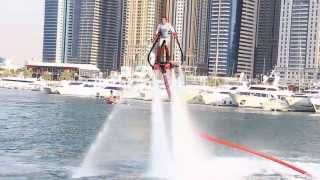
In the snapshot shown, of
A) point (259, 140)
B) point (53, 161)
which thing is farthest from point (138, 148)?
point (259, 140)

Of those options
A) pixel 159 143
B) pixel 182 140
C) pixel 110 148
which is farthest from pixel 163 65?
pixel 110 148

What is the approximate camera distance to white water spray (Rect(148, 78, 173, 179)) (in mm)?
43906

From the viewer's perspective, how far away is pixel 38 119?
10988 centimetres

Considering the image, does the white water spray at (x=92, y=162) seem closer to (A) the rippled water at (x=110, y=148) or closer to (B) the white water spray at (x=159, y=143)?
(A) the rippled water at (x=110, y=148)

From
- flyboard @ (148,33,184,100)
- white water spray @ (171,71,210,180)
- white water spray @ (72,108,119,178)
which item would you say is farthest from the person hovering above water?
white water spray @ (72,108,119,178)

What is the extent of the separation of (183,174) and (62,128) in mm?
50535

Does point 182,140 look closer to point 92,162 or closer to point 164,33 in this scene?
point 164,33

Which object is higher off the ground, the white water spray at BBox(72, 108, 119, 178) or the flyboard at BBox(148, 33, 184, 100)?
the flyboard at BBox(148, 33, 184, 100)

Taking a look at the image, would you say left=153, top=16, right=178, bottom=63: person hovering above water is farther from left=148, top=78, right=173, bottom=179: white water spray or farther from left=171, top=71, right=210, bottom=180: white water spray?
left=148, top=78, right=173, bottom=179: white water spray

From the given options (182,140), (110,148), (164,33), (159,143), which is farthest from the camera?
(110,148)

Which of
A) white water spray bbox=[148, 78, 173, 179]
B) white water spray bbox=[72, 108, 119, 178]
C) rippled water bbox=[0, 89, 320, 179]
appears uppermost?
white water spray bbox=[148, 78, 173, 179]

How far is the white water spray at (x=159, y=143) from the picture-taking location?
4391 cm

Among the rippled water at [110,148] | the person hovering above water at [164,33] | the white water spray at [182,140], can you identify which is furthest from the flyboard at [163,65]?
the rippled water at [110,148]

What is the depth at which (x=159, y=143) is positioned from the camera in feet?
150
